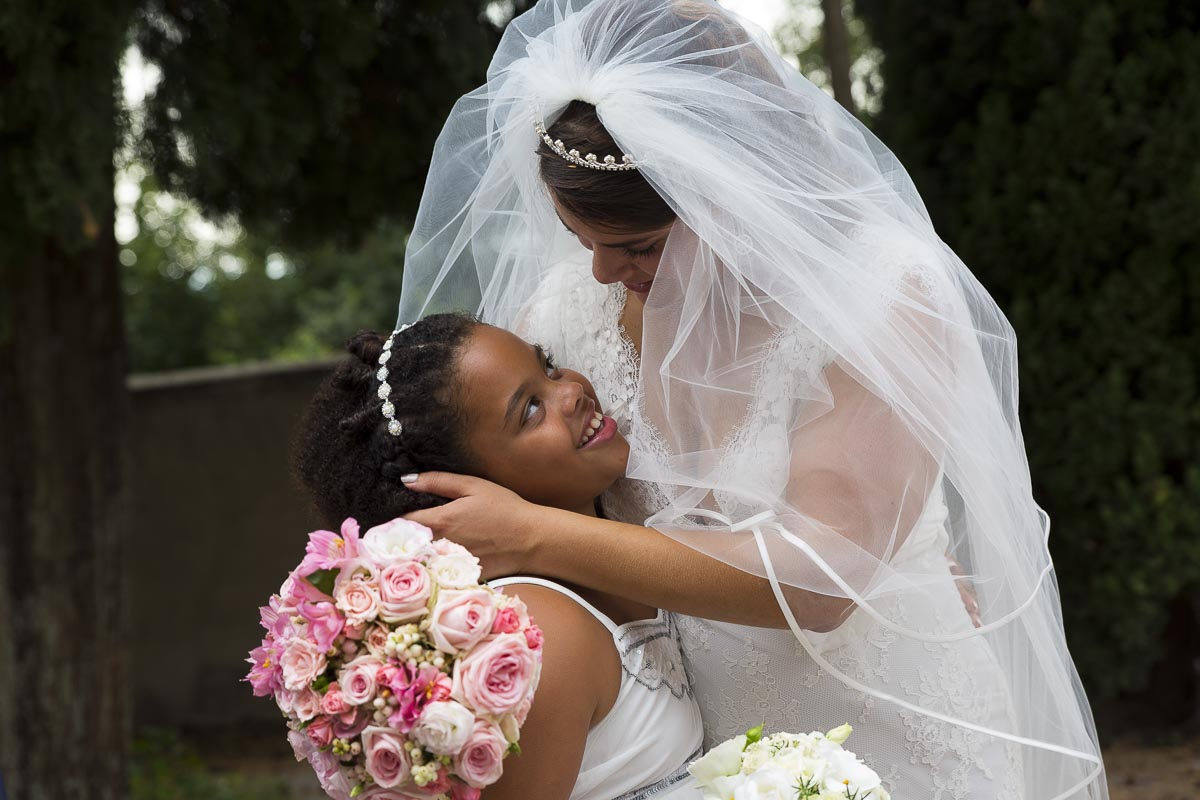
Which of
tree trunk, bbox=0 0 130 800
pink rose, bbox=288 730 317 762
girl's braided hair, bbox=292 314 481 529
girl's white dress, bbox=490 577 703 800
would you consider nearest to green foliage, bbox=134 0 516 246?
tree trunk, bbox=0 0 130 800

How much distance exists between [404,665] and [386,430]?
583 mm

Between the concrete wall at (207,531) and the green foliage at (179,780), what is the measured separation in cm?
92

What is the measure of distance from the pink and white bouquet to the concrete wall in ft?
20.5

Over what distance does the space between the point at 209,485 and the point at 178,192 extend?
3336 millimetres

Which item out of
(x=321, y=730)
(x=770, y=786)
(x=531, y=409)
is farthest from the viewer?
(x=531, y=409)

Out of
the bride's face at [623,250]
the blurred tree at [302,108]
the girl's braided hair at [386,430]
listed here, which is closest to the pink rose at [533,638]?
the girl's braided hair at [386,430]

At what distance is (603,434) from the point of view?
2.42 meters

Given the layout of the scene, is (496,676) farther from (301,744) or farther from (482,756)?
(301,744)

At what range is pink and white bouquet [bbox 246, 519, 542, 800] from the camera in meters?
1.75

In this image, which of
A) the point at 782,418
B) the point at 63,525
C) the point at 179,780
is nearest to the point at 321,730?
the point at 782,418

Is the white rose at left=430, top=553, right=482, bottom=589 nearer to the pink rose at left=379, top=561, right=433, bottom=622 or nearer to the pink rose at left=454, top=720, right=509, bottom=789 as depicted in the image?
the pink rose at left=379, top=561, right=433, bottom=622

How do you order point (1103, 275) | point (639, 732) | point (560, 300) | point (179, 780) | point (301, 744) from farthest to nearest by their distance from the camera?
point (179, 780), point (1103, 275), point (560, 300), point (639, 732), point (301, 744)

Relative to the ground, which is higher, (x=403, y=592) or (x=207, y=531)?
(x=403, y=592)

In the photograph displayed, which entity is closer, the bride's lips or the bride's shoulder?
the bride's lips
